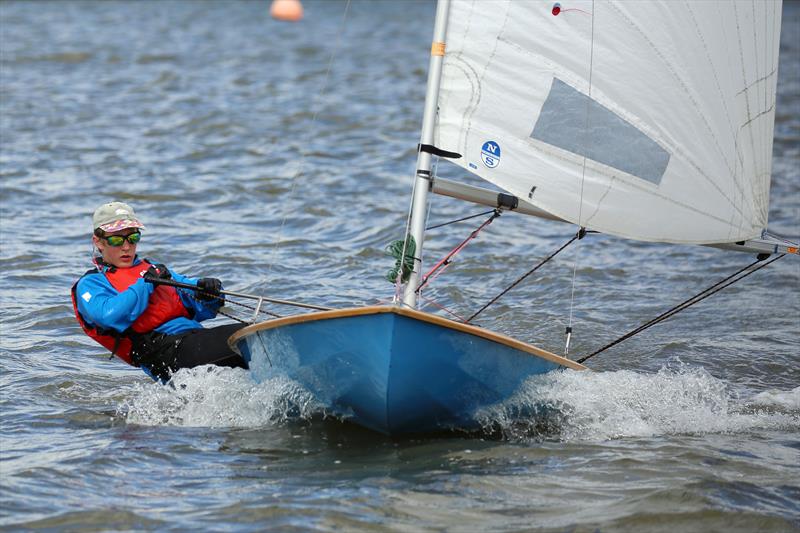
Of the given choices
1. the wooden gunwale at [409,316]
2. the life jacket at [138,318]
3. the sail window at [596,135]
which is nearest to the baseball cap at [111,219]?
the life jacket at [138,318]

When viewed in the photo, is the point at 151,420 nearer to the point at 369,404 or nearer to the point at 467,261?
the point at 369,404

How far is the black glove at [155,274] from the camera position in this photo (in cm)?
528

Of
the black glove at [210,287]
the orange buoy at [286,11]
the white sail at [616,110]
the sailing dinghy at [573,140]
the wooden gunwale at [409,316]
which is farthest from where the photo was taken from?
the orange buoy at [286,11]

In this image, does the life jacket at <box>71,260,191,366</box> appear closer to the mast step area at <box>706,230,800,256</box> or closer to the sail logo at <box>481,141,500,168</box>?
the sail logo at <box>481,141,500,168</box>

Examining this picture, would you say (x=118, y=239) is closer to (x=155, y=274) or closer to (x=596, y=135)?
(x=155, y=274)

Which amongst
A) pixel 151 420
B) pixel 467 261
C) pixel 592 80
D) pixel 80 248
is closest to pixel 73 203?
pixel 80 248

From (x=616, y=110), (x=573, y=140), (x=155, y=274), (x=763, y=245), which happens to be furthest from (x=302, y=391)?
(x=763, y=245)

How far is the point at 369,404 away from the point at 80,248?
4.85 meters

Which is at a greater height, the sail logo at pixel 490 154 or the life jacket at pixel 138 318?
the sail logo at pixel 490 154

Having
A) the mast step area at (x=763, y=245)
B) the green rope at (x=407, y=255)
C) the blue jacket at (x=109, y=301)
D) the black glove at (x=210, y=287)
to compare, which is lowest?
the blue jacket at (x=109, y=301)

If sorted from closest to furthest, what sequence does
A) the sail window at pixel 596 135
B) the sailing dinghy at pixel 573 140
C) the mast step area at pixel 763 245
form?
the sailing dinghy at pixel 573 140
the sail window at pixel 596 135
the mast step area at pixel 763 245

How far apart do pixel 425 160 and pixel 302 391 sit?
1092 millimetres

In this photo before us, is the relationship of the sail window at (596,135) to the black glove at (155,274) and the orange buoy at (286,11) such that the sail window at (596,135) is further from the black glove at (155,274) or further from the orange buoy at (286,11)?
the orange buoy at (286,11)

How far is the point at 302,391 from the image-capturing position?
16.3 feet
